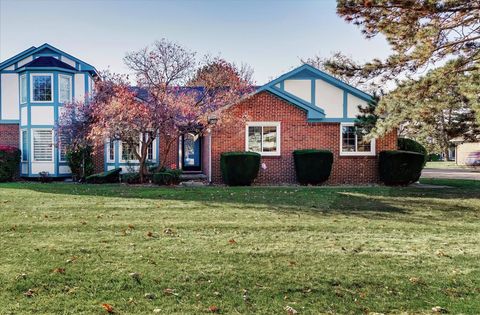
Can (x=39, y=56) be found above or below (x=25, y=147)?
above

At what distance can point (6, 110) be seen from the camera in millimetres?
19078

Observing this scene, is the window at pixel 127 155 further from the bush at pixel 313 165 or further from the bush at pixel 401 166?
the bush at pixel 401 166

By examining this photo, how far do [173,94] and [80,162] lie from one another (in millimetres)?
5597

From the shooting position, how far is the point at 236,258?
5496 millimetres

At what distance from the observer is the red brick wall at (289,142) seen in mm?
16641

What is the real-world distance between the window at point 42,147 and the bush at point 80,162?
1.18 m

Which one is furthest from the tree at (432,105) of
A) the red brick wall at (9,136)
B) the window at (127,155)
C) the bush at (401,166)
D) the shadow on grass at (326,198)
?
the red brick wall at (9,136)

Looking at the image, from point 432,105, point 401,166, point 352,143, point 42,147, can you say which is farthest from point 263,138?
point 42,147

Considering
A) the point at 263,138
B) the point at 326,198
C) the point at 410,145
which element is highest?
the point at 263,138

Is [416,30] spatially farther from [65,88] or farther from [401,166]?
[65,88]

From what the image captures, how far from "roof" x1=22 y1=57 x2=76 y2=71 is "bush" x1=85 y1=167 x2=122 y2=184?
5420 mm

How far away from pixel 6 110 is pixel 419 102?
18.0 metres

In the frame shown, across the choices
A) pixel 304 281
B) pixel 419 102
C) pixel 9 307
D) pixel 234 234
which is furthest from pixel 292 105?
pixel 9 307

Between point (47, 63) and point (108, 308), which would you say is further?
point (47, 63)
